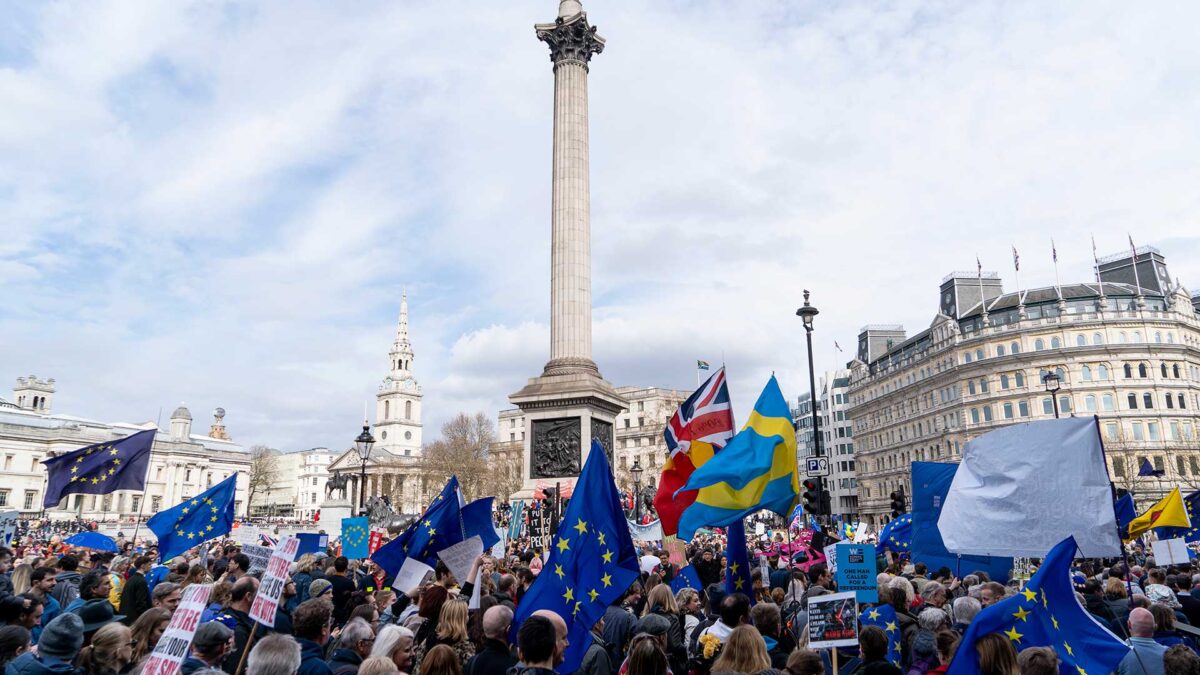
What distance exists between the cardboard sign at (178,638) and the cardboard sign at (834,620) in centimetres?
458

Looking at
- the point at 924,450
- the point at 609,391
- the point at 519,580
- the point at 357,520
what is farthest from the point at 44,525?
the point at 924,450

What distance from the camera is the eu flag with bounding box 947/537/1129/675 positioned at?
577cm

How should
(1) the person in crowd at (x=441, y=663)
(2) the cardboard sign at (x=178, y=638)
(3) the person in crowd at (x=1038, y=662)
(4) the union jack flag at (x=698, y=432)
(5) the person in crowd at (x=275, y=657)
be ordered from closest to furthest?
(3) the person in crowd at (x=1038, y=662), (5) the person in crowd at (x=275, y=657), (2) the cardboard sign at (x=178, y=638), (1) the person in crowd at (x=441, y=663), (4) the union jack flag at (x=698, y=432)

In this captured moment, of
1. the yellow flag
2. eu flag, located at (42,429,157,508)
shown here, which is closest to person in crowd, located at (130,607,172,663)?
eu flag, located at (42,429,157,508)

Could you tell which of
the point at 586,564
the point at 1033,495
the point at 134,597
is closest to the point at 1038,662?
the point at 1033,495

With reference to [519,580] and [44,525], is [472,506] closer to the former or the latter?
[519,580]

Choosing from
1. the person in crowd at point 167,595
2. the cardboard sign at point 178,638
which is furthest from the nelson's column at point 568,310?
the cardboard sign at point 178,638

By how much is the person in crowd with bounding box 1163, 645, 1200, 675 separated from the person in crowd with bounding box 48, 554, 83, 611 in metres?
11.7

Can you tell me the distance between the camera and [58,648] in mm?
5621

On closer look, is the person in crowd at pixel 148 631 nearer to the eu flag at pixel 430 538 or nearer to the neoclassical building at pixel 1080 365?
the eu flag at pixel 430 538

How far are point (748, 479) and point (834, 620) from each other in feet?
11.5

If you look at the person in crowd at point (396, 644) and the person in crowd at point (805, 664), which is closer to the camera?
the person in crowd at point (805, 664)

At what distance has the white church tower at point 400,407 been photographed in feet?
538

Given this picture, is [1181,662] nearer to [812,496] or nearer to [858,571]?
[858,571]
